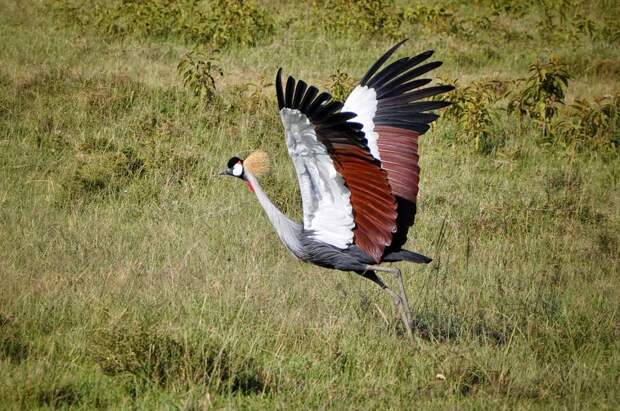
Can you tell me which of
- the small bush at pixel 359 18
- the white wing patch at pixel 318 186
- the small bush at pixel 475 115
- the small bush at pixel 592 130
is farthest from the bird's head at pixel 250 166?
the small bush at pixel 359 18

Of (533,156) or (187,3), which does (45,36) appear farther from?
(533,156)

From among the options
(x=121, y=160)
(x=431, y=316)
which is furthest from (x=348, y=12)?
(x=431, y=316)

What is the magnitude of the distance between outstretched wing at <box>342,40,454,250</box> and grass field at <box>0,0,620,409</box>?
714mm

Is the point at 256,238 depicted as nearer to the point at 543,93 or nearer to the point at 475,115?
the point at 475,115

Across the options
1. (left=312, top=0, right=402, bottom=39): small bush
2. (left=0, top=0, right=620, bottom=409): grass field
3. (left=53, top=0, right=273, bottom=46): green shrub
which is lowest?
(left=0, top=0, right=620, bottom=409): grass field

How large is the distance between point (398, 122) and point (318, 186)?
86 cm

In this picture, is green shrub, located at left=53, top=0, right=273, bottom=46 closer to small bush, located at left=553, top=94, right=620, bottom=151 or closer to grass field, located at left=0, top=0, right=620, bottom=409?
grass field, located at left=0, top=0, right=620, bottom=409

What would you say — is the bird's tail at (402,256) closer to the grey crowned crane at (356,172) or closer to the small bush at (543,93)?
the grey crowned crane at (356,172)

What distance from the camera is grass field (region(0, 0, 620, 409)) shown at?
427 centimetres

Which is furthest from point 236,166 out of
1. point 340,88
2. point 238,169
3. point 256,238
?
point 340,88

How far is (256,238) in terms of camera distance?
6500 mm

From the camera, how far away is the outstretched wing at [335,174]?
4.56m

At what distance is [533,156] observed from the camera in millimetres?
8984

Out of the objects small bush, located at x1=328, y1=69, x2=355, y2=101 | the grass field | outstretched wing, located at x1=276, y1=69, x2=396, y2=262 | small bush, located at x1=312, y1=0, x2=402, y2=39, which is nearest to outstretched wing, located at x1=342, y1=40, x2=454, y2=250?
outstretched wing, located at x1=276, y1=69, x2=396, y2=262
